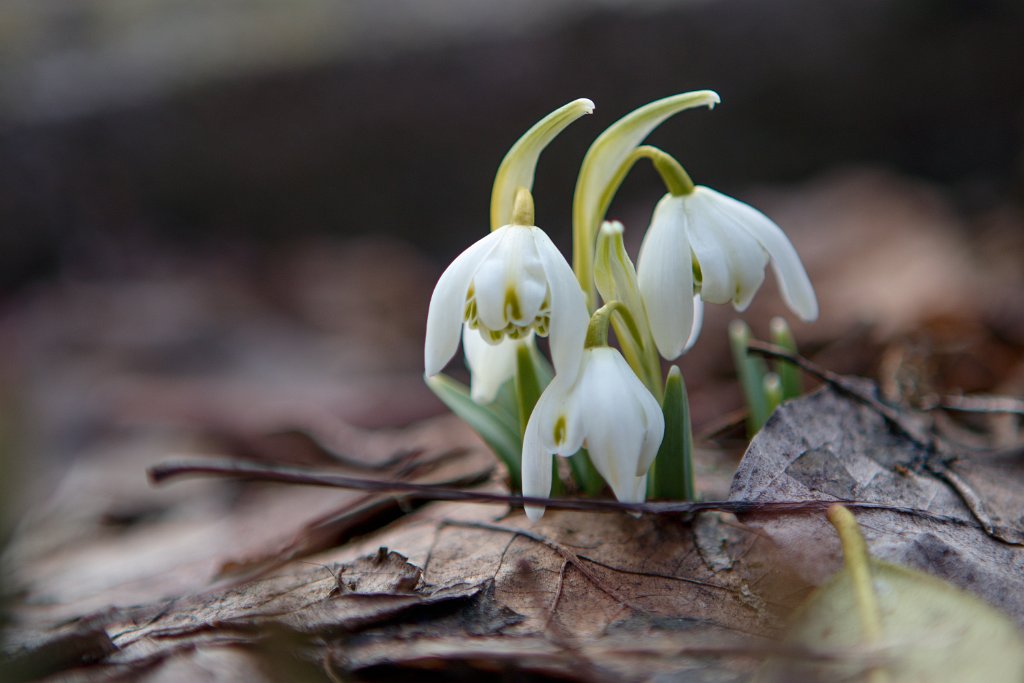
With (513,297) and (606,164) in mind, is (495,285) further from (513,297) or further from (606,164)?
(606,164)

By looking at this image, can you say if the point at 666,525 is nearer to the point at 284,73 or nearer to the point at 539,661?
the point at 539,661

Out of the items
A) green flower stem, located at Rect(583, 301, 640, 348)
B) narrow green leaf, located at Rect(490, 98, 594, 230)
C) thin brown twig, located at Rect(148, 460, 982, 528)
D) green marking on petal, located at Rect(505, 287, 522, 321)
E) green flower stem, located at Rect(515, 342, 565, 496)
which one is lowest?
thin brown twig, located at Rect(148, 460, 982, 528)

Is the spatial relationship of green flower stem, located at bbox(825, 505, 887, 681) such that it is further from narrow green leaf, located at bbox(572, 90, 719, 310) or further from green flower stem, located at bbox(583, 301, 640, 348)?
narrow green leaf, located at bbox(572, 90, 719, 310)

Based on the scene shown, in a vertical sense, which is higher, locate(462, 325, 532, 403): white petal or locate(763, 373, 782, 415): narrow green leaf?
locate(462, 325, 532, 403): white petal

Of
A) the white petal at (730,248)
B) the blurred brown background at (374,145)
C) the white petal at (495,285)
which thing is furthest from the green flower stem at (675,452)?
the blurred brown background at (374,145)

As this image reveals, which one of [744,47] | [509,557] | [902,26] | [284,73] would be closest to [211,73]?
[284,73]

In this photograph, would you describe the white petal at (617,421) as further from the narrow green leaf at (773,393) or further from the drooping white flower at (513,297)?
the narrow green leaf at (773,393)

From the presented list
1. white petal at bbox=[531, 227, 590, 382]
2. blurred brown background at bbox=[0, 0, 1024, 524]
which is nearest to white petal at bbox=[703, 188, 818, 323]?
white petal at bbox=[531, 227, 590, 382]
